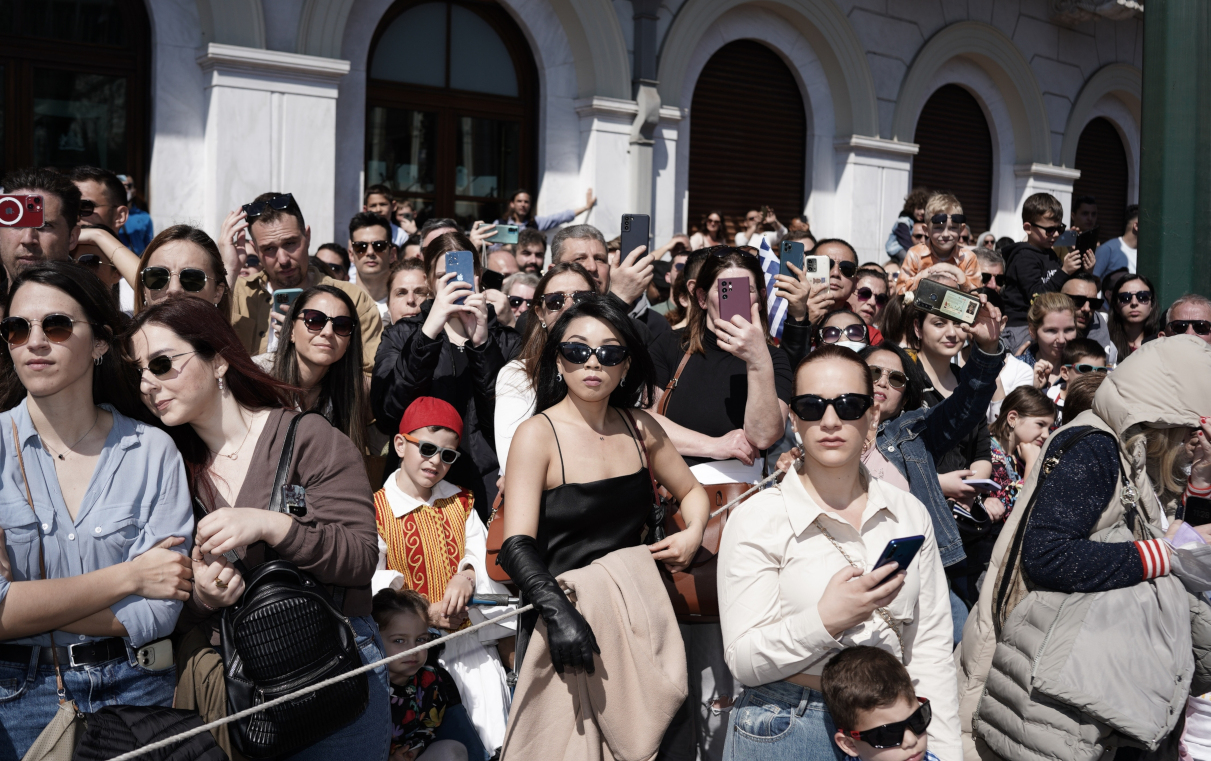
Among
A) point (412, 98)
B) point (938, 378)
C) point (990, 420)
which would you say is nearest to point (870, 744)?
point (938, 378)

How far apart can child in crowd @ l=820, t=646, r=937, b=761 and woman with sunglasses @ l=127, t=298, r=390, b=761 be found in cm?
130

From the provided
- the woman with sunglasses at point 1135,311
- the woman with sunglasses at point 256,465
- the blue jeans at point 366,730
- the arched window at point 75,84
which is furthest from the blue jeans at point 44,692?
the arched window at point 75,84

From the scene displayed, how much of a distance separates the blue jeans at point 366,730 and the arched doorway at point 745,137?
10.2 metres

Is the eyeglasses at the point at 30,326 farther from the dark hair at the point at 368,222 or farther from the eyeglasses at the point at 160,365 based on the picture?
the dark hair at the point at 368,222

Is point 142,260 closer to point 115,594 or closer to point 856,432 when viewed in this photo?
point 115,594

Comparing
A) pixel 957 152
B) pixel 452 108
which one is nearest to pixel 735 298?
pixel 452 108

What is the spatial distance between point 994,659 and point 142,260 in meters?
3.75

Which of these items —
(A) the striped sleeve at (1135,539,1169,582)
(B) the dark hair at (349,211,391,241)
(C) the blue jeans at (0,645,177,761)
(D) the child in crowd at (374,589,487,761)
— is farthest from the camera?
(B) the dark hair at (349,211,391,241)

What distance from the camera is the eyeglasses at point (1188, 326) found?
20.3ft

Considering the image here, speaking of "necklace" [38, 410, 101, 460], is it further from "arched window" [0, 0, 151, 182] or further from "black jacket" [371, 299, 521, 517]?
"arched window" [0, 0, 151, 182]

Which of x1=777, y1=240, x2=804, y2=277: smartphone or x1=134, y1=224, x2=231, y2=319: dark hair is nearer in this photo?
x1=134, y1=224, x2=231, y2=319: dark hair

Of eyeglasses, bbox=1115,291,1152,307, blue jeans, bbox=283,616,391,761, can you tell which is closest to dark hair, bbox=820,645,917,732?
blue jeans, bbox=283,616,391,761

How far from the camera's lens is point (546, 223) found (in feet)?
35.0

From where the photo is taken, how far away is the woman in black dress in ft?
10.5
